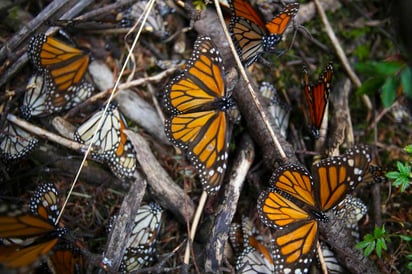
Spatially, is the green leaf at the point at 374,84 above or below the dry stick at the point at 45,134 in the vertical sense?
below

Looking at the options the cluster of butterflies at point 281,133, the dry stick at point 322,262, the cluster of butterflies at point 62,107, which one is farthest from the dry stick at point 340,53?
the cluster of butterflies at point 62,107

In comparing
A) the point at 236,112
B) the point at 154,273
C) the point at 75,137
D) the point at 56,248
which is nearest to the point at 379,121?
the point at 236,112

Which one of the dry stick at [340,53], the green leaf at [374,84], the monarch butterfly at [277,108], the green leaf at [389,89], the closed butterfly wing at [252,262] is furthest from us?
the dry stick at [340,53]

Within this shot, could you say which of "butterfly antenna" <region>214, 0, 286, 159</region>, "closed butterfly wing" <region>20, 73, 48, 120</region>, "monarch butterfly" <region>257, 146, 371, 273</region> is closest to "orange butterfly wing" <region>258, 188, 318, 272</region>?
"monarch butterfly" <region>257, 146, 371, 273</region>

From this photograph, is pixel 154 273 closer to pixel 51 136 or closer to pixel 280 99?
pixel 51 136

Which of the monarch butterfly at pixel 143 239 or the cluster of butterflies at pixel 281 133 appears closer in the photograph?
the cluster of butterflies at pixel 281 133

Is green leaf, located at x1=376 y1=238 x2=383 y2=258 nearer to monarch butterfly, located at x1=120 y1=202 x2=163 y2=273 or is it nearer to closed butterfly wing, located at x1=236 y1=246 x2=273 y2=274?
closed butterfly wing, located at x1=236 y1=246 x2=273 y2=274

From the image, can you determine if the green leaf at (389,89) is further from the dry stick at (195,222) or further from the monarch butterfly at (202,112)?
the dry stick at (195,222)

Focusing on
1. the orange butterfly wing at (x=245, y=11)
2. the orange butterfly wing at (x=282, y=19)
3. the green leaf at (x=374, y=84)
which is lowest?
the green leaf at (x=374, y=84)
